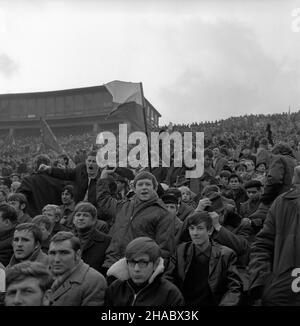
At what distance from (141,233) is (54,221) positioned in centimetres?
148

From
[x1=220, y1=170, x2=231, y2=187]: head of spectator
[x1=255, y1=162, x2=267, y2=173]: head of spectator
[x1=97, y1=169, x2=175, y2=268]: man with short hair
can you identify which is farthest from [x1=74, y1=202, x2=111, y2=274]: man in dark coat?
[x1=255, y1=162, x2=267, y2=173]: head of spectator

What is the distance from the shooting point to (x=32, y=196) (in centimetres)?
748

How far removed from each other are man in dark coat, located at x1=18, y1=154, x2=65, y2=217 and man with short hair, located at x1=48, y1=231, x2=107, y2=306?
9.91ft

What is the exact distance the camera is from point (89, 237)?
17.6 feet

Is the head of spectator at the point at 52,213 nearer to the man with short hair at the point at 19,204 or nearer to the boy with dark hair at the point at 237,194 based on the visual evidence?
the man with short hair at the point at 19,204

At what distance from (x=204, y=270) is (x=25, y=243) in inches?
66.6

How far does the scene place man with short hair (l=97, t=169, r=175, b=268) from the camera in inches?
198

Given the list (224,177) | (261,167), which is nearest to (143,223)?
(224,177)

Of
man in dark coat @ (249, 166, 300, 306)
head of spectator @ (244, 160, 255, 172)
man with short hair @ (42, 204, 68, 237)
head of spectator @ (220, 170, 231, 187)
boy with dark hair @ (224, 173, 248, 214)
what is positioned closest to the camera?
man in dark coat @ (249, 166, 300, 306)

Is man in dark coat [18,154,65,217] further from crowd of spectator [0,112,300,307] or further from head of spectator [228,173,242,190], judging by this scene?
head of spectator [228,173,242,190]

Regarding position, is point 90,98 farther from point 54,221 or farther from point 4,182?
point 54,221

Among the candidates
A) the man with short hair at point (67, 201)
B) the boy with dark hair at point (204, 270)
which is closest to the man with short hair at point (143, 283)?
the boy with dark hair at point (204, 270)

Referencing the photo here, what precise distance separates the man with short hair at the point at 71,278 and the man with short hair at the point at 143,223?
0.73 m

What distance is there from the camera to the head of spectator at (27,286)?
136 inches
